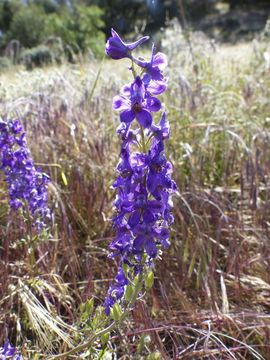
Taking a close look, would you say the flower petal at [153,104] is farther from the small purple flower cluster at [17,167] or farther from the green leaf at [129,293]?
the small purple flower cluster at [17,167]

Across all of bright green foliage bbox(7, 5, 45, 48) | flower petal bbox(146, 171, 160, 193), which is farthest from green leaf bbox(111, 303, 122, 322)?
bright green foliage bbox(7, 5, 45, 48)

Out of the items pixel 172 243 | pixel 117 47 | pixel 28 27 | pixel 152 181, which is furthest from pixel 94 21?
pixel 152 181

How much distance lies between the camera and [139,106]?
4.17 feet

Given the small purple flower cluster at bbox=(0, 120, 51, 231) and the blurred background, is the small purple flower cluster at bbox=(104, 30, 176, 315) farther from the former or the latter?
the blurred background

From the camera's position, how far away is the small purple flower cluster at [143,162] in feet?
4.19

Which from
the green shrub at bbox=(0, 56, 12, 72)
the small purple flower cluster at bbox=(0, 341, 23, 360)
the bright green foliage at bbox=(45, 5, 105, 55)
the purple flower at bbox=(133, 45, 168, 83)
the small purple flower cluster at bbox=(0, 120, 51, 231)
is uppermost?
the bright green foliage at bbox=(45, 5, 105, 55)

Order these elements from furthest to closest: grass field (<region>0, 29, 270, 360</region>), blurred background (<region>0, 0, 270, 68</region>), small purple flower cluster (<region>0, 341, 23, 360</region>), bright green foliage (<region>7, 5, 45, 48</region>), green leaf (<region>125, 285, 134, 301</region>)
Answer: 1. bright green foliage (<region>7, 5, 45, 48</region>)
2. blurred background (<region>0, 0, 270, 68</region>)
3. grass field (<region>0, 29, 270, 360</region>)
4. small purple flower cluster (<region>0, 341, 23, 360</region>)
5. green leaf (<region>125, 285, 134, 301</region>)

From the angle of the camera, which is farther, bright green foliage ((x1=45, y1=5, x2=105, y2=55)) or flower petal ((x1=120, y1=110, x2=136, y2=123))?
bright green foliage ((x1=45, y1=5, x2=105, y2=55))

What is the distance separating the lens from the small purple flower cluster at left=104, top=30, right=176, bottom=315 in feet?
4.19

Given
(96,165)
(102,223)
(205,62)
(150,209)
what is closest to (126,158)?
(150,209)

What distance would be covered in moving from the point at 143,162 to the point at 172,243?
1392 millimetres

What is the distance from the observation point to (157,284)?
7.93ft

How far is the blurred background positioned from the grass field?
506 centimetres

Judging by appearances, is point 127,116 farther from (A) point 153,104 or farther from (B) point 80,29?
(B) point 80,29
